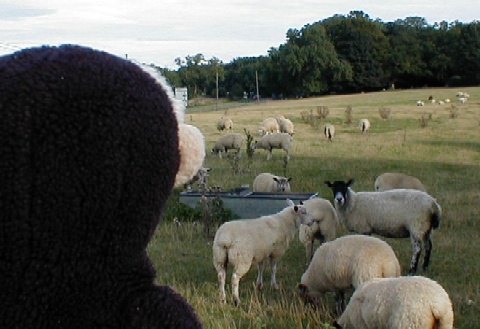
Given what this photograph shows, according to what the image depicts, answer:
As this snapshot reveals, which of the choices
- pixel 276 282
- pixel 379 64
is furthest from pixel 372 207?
pixel 379 64

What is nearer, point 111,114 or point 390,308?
point 111,114

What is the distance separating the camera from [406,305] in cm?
490

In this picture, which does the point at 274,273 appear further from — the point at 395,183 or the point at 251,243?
the point at 395,183

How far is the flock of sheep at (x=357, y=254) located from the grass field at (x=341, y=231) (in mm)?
300

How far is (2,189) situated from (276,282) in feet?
23.4

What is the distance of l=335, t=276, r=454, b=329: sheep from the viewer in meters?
4.88

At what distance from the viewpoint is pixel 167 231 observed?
10766mm

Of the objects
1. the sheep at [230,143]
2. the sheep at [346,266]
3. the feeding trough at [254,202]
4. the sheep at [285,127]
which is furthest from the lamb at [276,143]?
the sheep at [346,266]

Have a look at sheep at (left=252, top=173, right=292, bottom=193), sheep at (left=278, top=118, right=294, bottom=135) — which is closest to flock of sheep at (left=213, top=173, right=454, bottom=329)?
sheep at (left=252, top=173, right=292, bottom=193)

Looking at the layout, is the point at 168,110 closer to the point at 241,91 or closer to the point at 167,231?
the point at 167,231

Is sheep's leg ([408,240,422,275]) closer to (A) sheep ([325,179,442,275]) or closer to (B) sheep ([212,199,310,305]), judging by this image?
(A) sheep ([325,179,442,275])

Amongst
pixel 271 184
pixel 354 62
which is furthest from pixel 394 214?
pixel 354 62

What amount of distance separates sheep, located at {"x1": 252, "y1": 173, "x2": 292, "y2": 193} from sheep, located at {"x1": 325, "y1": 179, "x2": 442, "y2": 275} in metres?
3.26

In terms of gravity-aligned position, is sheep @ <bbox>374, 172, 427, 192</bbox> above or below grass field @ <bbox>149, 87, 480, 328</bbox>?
above
